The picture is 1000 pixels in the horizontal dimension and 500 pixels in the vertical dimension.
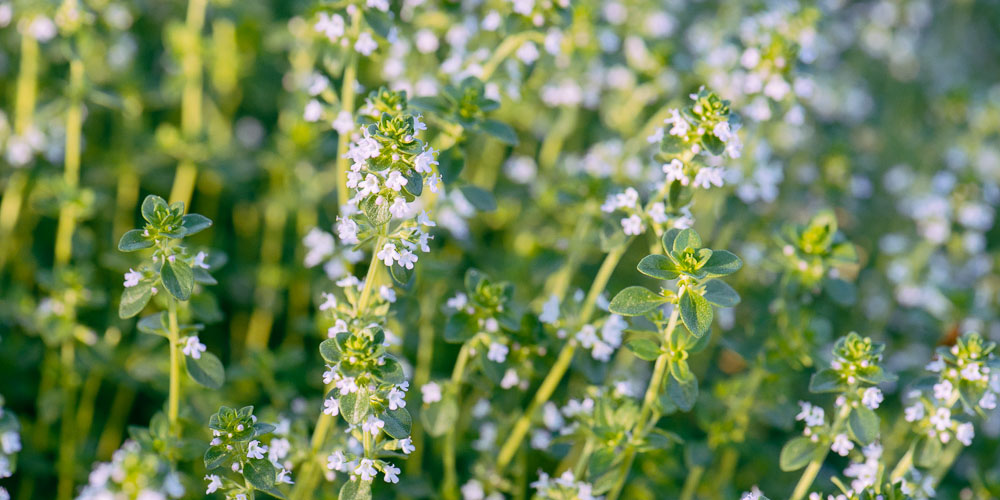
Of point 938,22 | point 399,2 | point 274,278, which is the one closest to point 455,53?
point 399,2

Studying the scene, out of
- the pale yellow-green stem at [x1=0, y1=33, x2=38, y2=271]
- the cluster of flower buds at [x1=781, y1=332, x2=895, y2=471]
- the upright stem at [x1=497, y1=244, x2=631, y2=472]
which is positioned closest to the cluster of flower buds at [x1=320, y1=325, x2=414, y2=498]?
the upright stem at [x1=497, y1=244, x2=631, y2=472]

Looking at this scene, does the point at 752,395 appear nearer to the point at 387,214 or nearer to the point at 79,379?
the point at 387,214

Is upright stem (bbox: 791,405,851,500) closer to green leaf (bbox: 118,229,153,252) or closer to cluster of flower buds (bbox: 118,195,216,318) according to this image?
cluster of flower buds (bbox: 118,195,216,318)

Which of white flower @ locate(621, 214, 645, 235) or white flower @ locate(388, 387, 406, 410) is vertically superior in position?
white flower @ locate(621, 214, 645, 235)

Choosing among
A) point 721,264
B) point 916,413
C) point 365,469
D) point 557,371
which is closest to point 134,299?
point 365,469

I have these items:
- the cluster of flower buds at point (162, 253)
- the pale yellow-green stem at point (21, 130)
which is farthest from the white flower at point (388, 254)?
the pale yellow-green stem at point (21, 130)
